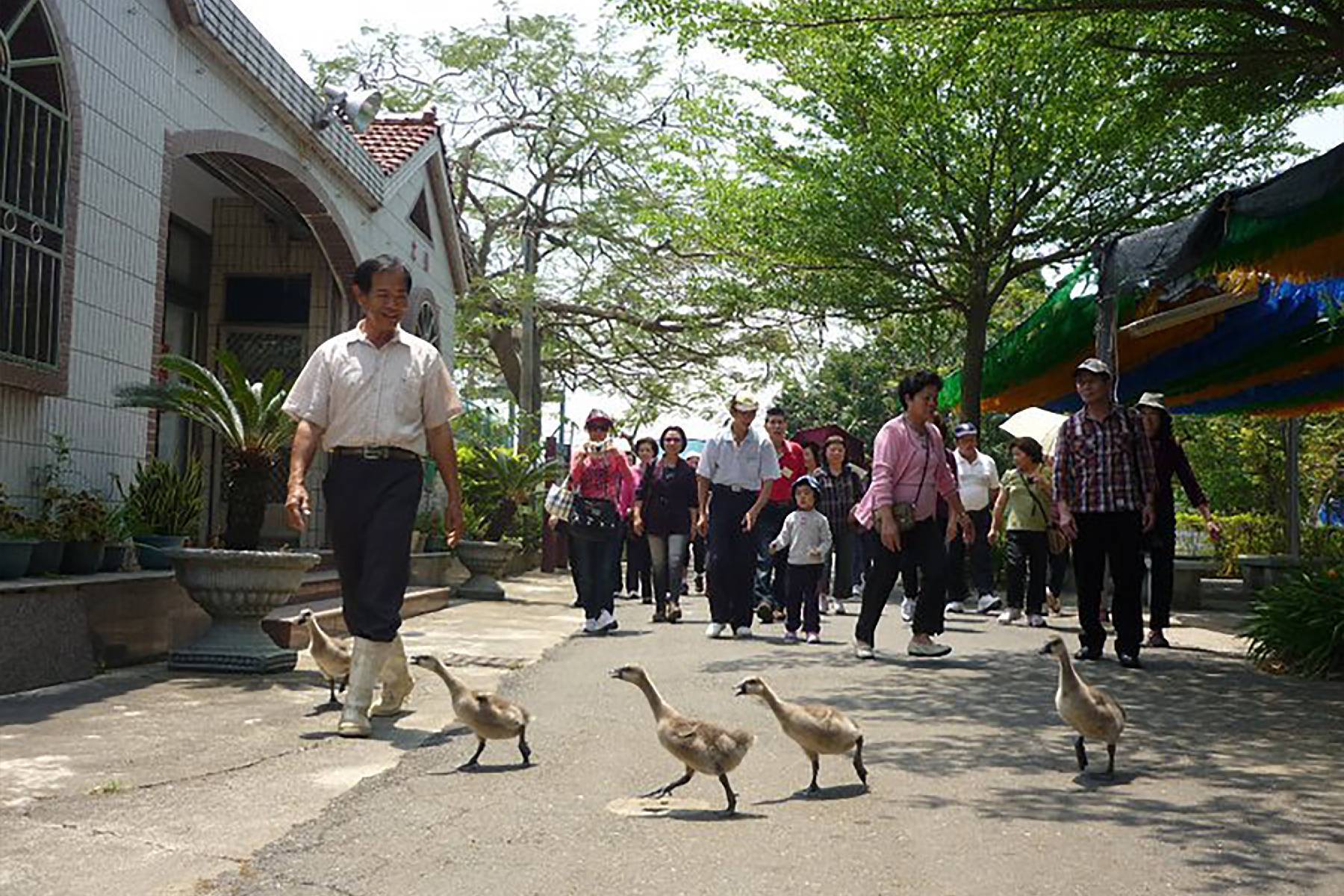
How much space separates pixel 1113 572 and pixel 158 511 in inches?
242

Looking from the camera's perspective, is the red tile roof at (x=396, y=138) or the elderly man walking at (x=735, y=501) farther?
the red tile roof at (x=396, y=138)

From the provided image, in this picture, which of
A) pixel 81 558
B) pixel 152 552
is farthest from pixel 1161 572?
pixel 81 558

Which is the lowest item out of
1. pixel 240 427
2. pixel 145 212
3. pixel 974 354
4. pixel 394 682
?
pixel 394 682

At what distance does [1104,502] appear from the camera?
8617 mm

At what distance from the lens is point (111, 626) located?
7.43 metres

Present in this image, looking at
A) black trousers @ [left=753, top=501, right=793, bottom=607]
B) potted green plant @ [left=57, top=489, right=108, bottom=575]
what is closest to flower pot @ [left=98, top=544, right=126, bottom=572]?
potted green plant @ [left=57, top=489, right=108, bottom=575]

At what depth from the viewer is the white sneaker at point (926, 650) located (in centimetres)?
874

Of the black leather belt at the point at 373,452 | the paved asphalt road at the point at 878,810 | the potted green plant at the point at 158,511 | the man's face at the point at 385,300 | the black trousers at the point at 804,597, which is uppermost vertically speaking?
the man's face at the point at 385,300

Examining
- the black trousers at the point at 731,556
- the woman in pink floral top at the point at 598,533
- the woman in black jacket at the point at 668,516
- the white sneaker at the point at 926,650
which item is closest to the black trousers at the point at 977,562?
the woman in black jacket at the point at 668,516

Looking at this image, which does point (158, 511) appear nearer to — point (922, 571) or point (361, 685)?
point (361, 685)

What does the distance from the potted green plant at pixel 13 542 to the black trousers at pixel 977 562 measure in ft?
28.4

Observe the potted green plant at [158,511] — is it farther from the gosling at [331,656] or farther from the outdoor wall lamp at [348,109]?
the outdoor wall lamp at [348,109]

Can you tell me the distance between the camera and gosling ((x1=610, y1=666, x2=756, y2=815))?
457cm

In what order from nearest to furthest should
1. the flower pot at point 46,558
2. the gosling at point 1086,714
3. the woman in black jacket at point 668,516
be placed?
1. the gosling at point 1086,714
2. the flower pot at point 46,558
3. the woman in black jacket at point 668,516
